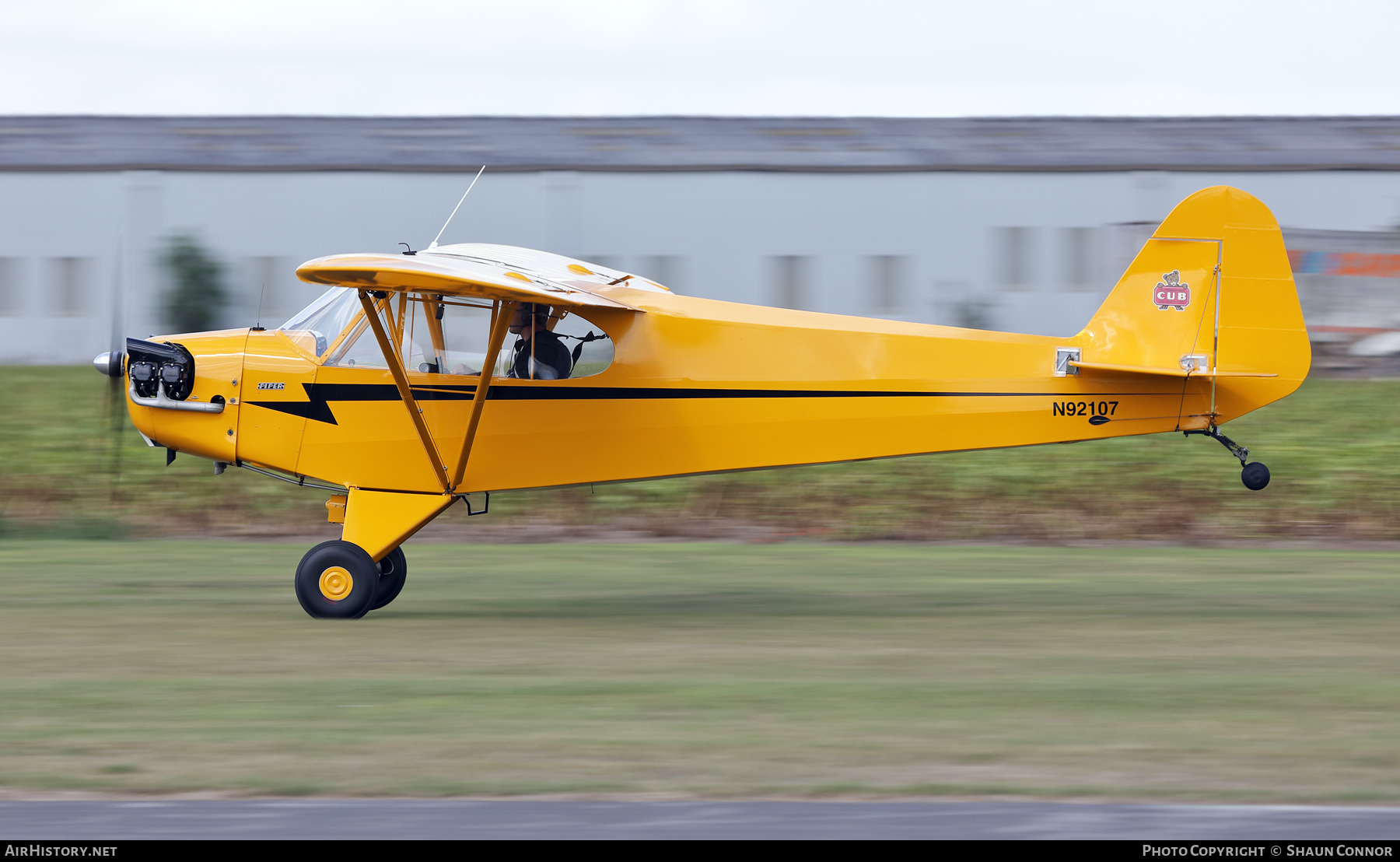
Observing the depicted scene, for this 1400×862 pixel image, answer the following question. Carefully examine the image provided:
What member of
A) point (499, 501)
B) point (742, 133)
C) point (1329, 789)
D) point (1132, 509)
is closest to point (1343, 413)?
point (1132, 509)

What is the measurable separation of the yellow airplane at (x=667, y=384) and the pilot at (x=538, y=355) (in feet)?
0.05

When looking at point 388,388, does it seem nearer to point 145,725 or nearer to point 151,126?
point 145,725

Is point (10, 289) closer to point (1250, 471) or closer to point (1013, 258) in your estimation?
point (1013, 258)

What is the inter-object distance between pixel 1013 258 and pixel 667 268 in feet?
24.3

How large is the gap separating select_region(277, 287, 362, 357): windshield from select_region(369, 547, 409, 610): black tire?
5.10ft

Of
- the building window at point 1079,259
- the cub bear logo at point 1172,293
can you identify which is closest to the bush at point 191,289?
the building window at point 1079,259

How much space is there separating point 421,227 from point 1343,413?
57.5 ft

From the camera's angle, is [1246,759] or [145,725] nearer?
[1246,759]

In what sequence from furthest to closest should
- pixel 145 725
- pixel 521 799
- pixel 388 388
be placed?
pixel 388 388, pixel 145 725, pixel 521 799

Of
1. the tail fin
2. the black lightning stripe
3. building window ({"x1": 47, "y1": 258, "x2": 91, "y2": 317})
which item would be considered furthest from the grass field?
building window ({"x1": 47, "y1": 258, "x2": 91, "y2": 317})

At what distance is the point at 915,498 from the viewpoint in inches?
681

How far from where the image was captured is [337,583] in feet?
31.6

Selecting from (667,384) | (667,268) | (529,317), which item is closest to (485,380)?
(529,317)

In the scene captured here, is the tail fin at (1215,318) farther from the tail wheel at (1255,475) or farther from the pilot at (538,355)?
the pilot at (538,355)
